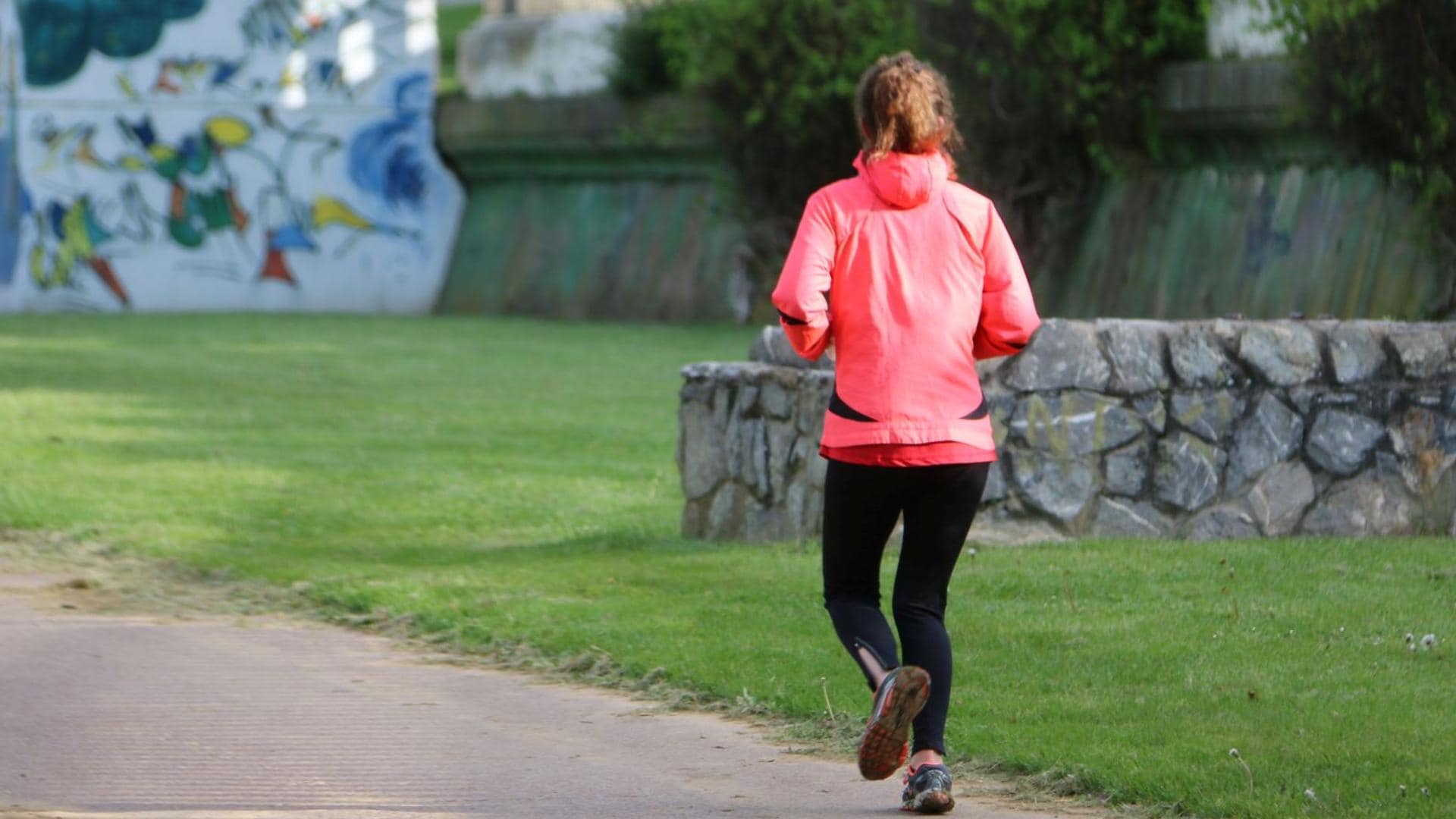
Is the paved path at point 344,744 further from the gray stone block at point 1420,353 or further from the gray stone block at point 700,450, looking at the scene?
the gray stone block at point 1420,353

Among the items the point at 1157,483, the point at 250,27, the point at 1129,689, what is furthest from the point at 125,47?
the point at 1129,689

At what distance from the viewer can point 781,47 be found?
78.8 ft

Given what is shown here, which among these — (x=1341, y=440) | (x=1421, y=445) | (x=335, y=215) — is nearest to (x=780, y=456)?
(x=1341, y=440)

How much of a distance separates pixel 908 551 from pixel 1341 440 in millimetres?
4371

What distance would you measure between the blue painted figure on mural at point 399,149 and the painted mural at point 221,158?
23 mm

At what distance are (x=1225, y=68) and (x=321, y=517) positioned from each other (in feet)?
36.7

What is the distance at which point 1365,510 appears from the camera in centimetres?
960

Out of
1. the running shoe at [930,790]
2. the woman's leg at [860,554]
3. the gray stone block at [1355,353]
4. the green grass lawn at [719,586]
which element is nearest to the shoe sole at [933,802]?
the running shoe at [930,790]

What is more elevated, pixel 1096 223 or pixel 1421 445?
pixel 1421 445

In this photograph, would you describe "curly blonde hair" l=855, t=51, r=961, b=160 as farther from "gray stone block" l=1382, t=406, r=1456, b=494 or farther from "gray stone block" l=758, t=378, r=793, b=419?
"gray stone block" l=1382, t=406, r=1456, b=494

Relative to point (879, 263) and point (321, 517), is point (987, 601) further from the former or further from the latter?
point (321, 517)

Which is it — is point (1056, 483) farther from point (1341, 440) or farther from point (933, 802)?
point (933, 802)

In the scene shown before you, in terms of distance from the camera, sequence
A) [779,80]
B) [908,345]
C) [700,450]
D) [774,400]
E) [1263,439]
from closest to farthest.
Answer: [908,345]
[1263,439]
[774,400]
[700,450]
[779,80]

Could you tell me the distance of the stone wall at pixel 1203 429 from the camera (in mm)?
9305
